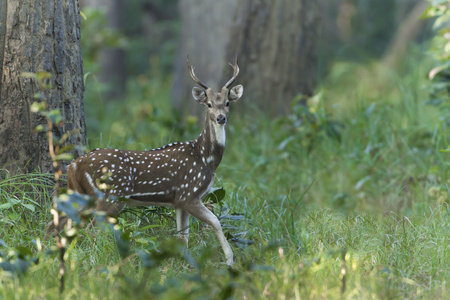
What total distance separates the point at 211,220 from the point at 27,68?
181cm

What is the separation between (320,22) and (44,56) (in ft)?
16.9

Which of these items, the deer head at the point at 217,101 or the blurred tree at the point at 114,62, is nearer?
the deer head at the point at 217,101

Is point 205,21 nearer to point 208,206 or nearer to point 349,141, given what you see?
point 349,141

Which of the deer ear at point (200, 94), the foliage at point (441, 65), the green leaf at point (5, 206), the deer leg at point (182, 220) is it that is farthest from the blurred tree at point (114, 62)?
the green leaf at point (5, 206)

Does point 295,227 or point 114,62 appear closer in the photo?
point 295,227

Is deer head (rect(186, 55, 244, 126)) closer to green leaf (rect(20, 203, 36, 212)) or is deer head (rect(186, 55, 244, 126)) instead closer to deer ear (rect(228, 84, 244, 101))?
deer ear (rect(228, 84, 244, 101))

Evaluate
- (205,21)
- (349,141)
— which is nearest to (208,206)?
(349,141)

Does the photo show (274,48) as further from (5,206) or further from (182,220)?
(5,206)

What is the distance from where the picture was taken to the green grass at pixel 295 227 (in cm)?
363

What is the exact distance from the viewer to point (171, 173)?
4.66 meters

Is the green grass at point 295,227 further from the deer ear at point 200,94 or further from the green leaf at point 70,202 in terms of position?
the deer ear at point 200,94

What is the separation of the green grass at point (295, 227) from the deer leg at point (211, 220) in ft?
0.31


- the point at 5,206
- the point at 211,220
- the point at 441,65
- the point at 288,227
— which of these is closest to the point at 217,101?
the point at 211,220

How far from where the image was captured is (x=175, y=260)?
438 cm
